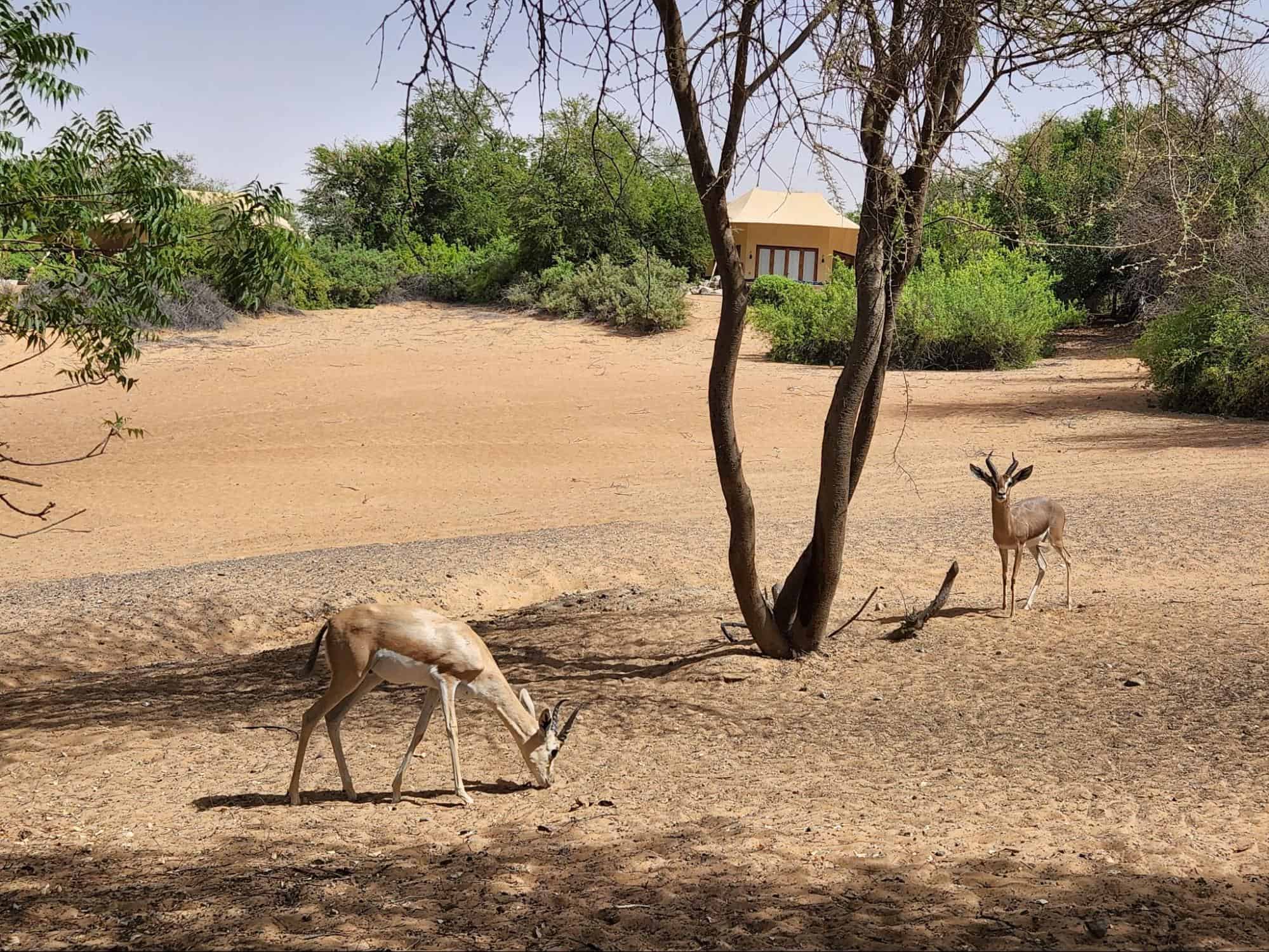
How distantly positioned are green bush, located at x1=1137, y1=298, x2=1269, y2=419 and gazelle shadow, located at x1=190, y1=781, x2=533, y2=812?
18.4 meters

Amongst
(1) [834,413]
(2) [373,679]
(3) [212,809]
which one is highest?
(1) [834,413]

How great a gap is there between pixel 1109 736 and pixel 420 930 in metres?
4.22

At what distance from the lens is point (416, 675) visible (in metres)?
6.12

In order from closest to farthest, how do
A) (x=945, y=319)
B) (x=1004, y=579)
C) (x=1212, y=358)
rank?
(x=1004, y=579) → (x=1212, y=358) → (x=945, y=319)

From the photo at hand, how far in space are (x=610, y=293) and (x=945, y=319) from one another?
36.6 ft

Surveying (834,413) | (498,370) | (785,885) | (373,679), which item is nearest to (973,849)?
(785,885)

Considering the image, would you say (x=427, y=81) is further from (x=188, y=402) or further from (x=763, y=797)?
(x=188, y=402)

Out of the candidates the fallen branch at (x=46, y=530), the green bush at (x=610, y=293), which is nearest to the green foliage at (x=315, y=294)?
the green bush at (x=610, y=293)

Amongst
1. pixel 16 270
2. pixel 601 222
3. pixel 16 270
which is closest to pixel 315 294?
pixel 601 222

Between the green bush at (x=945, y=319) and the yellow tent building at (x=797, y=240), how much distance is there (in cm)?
1911

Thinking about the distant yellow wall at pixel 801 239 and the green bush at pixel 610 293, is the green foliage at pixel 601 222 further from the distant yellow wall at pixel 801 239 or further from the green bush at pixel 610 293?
the distant yellow wall at pixel 801 239

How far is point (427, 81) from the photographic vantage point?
24.9 feet

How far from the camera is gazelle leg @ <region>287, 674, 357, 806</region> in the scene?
609cm

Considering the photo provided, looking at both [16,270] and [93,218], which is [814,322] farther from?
[93,218]
